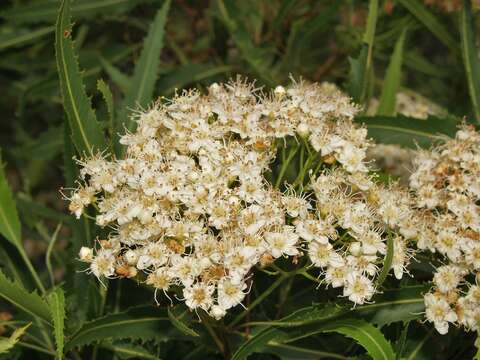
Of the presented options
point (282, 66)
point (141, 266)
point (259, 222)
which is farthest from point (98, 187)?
point (282, 66)

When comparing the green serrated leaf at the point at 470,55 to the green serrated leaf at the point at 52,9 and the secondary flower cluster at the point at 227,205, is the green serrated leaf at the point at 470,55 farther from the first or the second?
the green serrated leaf at the point at 52,9

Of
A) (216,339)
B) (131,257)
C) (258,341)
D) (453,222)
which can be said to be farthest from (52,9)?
(453,222)

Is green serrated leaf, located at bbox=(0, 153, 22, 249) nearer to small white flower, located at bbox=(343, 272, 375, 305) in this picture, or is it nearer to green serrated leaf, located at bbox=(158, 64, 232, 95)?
green serrated leaf, located at bbox=(158, 64, 232, 95)

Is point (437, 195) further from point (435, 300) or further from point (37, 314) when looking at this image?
point (37, 314)

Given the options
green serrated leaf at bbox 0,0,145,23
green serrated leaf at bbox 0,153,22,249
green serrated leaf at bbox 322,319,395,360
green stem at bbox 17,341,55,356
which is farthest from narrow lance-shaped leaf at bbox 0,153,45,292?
green serrated leaf at bbox 322,319,395,360

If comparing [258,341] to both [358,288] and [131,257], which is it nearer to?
[358,288]

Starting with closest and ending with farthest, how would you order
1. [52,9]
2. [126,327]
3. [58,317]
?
[58,317], [126,327], [52,9]
